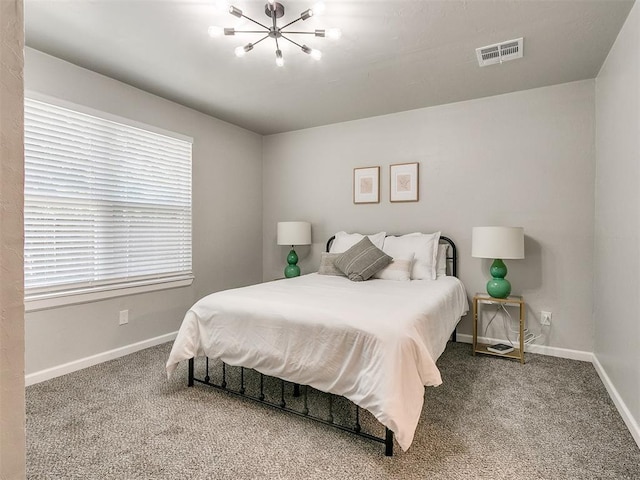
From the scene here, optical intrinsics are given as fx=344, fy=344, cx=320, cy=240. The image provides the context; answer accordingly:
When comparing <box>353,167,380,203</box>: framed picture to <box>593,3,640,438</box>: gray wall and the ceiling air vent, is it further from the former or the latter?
<box>593,3,640,438</box>: gray wall

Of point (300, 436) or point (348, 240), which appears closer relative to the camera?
point (300, 436)

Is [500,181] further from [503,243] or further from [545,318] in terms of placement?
[545,318]

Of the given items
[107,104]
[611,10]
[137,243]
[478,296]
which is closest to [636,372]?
[478,296]

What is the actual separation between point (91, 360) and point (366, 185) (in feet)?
10.9

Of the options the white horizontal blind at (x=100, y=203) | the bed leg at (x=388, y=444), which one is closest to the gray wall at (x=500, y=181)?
the white horizontal blind at (x=100, y=203)

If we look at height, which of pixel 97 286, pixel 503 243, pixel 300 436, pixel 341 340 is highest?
pixel 503 243

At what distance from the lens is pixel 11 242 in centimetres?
50

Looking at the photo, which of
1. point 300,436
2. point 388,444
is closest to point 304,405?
point 300,436

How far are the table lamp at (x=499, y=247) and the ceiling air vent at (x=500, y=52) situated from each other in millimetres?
1385

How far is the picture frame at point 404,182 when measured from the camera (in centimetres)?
392

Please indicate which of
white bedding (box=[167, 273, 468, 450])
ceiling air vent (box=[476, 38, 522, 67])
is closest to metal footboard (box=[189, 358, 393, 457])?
white bedding (box=[167, 273, 468, 450])

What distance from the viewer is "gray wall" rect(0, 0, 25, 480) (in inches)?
19.1

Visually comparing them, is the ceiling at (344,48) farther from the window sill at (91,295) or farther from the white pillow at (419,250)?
the window sill at (91,295)

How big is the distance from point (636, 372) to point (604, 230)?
1236 mm
